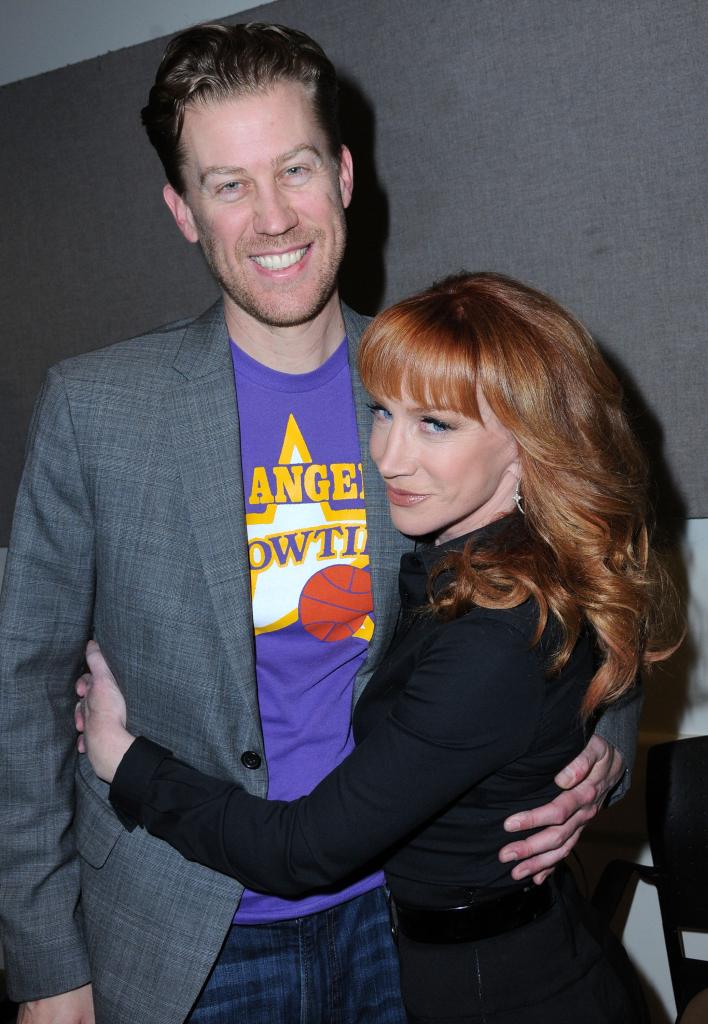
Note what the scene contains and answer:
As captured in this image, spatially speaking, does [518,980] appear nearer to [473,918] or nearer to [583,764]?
[473,918]

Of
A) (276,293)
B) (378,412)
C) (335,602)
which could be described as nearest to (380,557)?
(335,602)

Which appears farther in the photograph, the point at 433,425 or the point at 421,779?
the point at 433,425

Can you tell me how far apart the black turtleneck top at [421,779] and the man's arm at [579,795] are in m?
0.02

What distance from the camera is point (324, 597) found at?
1.36 m

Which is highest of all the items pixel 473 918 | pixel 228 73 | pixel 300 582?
pixel 228 73

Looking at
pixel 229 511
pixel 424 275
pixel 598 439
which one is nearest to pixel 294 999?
pixel 229 511

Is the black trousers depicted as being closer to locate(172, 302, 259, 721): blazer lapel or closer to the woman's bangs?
locate(172, 302, 259, 721): blazer lapel

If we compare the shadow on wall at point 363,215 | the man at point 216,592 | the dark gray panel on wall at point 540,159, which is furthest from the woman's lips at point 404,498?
the shadow on wall at point 363,215

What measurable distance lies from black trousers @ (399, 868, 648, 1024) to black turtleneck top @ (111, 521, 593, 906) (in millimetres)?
70

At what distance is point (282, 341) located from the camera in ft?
4.72

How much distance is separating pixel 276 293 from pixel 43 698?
2.20 feet

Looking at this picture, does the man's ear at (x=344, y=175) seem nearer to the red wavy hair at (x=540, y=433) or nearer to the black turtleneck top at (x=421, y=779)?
the red wavy hair at (x=540, y=433)

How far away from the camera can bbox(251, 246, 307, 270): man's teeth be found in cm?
142

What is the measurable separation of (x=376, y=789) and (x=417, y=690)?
12 cm
